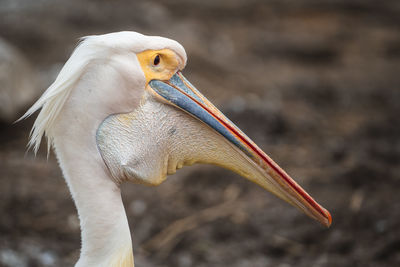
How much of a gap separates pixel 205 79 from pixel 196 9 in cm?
320

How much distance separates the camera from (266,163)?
2.12 m

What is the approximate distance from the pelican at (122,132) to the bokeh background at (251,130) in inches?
25.9

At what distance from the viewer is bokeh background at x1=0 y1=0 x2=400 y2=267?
3.92 metres

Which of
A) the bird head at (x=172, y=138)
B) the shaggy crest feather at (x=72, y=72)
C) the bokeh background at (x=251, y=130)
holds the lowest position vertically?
the bokeh background at (x=251, y=130)

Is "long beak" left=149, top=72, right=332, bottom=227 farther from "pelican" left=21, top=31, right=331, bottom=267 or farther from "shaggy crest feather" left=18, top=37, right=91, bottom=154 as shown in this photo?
"shaggy crest feather" left=18, top=37, right=91, bottom=154

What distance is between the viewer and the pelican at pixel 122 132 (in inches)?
75.1

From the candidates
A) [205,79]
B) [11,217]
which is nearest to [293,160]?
[205,79]

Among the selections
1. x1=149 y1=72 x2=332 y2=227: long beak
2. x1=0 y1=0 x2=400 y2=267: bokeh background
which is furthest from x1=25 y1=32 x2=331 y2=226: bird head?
x1=0 y1=0 x2=400 y2=267: bokeh background

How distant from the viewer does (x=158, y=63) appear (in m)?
2.07

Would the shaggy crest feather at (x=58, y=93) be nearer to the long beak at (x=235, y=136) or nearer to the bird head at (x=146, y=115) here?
the bird head at (x=146, y=115)

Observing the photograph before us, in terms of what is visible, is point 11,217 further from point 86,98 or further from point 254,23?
point 254,23

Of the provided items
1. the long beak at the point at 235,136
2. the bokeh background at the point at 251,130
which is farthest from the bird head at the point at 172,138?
the bokeh background at the point at 251,130

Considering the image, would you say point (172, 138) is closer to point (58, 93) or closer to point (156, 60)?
point (156, 60)

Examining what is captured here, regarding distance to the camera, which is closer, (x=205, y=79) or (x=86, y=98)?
(x=86, y=98)
